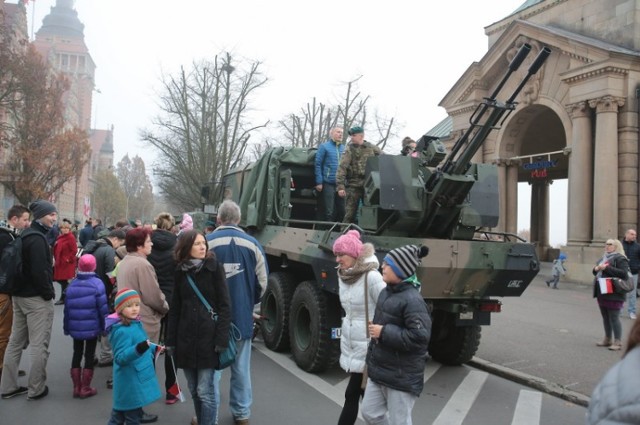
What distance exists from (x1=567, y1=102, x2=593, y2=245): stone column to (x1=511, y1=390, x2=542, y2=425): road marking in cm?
1219

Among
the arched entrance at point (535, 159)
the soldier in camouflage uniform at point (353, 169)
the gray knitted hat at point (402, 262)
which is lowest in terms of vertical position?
the gray knitted hat at point (402, 262)

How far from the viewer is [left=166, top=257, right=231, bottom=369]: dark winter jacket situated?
12.7ft

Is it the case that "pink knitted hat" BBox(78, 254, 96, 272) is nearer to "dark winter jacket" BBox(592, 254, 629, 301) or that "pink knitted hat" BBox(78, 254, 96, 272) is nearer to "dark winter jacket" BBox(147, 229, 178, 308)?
"dark winter jacket" BBox(147, 229, 178, 308)

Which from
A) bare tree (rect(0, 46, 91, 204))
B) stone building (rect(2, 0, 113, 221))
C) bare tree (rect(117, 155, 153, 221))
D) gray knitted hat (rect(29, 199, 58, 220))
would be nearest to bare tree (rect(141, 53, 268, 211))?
bare tree (rect(0, 46, 91, 204))

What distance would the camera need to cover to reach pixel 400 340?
3285 mm

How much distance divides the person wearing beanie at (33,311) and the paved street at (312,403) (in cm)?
21

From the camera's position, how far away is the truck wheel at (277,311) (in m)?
7.03

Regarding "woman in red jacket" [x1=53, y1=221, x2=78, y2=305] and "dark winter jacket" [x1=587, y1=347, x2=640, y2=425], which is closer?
"dark winter jacket" [x1=587, y1=347, x2=640, y2=425]

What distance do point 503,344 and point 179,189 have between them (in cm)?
2846

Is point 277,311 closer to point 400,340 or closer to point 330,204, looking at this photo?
point 330,204

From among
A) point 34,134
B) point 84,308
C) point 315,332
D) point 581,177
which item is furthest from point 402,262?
point 34,134

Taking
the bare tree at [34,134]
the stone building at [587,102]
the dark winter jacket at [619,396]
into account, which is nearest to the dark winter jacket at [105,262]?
the dark winter jacket at [619,396]

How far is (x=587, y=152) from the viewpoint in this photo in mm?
16672

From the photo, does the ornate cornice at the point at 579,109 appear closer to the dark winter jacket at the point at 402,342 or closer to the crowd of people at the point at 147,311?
the crowd of people at the point at 147,311
